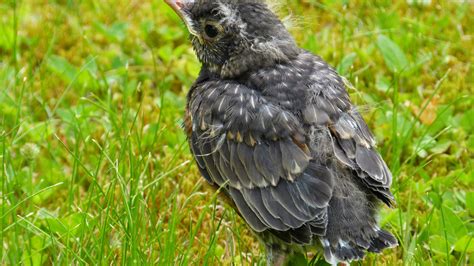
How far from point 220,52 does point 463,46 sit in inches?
99.1

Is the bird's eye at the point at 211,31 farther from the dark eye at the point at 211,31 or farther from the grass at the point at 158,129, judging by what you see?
the grass at the point at 158,129

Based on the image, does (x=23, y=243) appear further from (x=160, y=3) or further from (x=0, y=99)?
(x=160, y=3)

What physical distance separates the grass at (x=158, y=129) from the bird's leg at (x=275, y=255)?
0.21 meters

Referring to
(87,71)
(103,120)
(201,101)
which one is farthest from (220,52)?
(87,71)

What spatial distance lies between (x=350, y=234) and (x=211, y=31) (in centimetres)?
125

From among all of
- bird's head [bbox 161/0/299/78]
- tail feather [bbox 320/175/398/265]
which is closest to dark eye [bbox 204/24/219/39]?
bird's head [bbox 161/0/299/78]

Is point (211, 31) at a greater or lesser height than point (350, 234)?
greater

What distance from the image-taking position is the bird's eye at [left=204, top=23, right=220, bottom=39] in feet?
14.3

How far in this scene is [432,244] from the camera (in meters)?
4.38

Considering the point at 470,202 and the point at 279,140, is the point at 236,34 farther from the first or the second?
the point at 470,202

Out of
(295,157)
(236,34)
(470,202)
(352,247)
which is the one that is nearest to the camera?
(352,247)

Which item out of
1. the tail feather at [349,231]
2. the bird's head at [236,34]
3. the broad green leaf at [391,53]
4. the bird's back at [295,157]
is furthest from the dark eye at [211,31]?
the broad green leaf at [391,53]

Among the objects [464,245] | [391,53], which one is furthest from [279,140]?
[391,53]

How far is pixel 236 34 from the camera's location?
4.32 m
